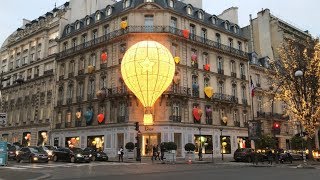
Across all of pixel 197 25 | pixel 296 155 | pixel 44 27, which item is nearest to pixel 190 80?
pixel 197 25

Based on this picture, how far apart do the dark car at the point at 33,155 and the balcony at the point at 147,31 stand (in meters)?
17.8

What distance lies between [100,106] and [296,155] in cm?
2361

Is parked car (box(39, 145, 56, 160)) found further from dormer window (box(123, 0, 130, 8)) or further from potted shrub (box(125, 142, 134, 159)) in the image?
dormer window (box(123, 0, 130, 8))

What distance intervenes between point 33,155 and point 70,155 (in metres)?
3.11

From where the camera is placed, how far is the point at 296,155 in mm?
38719

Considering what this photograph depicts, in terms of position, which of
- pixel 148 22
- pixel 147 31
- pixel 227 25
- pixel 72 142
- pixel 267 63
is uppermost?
pixel 227 25

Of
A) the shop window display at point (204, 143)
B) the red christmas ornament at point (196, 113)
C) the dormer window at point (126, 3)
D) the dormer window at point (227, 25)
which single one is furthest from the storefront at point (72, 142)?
the dormer window at point (227, 25)

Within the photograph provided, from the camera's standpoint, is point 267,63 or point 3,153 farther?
point 267,63

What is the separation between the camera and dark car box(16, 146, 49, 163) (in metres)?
28.8

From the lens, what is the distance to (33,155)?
2878cm

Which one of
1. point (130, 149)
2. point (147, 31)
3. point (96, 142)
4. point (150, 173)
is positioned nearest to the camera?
point (150, 173)

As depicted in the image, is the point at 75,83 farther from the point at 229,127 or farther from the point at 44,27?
the point at 229,127

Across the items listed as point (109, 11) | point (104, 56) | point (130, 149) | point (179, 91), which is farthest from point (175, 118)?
point (109, 11)

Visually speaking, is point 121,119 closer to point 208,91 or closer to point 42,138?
point 208,91
